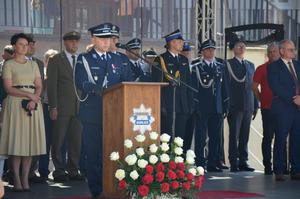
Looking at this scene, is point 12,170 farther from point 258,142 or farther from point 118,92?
point 258,142

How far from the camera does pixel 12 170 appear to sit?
27.3 feet

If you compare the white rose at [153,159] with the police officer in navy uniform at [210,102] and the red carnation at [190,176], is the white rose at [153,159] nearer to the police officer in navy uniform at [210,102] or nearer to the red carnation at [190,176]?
the red carnation at [190,176]

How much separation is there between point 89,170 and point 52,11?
4486 millimetres

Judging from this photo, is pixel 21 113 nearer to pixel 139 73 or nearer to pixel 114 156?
pixel 139 73

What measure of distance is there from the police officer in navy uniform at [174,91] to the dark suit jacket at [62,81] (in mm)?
1009

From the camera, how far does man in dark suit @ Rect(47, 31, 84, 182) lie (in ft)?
29.5

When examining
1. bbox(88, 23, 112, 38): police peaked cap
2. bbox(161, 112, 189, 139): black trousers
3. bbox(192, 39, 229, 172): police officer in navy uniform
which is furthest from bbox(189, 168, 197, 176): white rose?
bbox(192, 39, 229, 172): police officer in navy uniform

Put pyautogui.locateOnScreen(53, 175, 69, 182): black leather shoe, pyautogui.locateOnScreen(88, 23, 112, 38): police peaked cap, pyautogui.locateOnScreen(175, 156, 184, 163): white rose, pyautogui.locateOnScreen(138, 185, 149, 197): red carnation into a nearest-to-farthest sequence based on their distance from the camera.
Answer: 1. pyautogui.locateOnScreen(138, 185, 149, 197): red carnation
2. pyautogui.locateOnScreen(175, 156, 184, 163): white rose
3. pyautogui.locateOnScreen(88, 23, 112, 38): police peaked cap
4. pyautogui.locateOnScreen(53, 175, 69, 182): black leather shoe

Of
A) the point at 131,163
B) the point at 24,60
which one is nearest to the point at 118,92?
the point at 131,163

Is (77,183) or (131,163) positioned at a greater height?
(131,163)

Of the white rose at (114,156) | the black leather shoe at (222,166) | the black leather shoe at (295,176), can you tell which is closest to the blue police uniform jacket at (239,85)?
the black leather shoe at (222,166)

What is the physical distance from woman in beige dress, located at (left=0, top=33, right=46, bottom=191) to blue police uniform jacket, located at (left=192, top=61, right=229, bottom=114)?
2.49 metres

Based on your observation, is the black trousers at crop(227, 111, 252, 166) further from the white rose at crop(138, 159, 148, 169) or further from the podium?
the white rose at crop(138, 159, 148, 169)

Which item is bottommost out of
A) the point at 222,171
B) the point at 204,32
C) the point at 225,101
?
the point at 222,171
